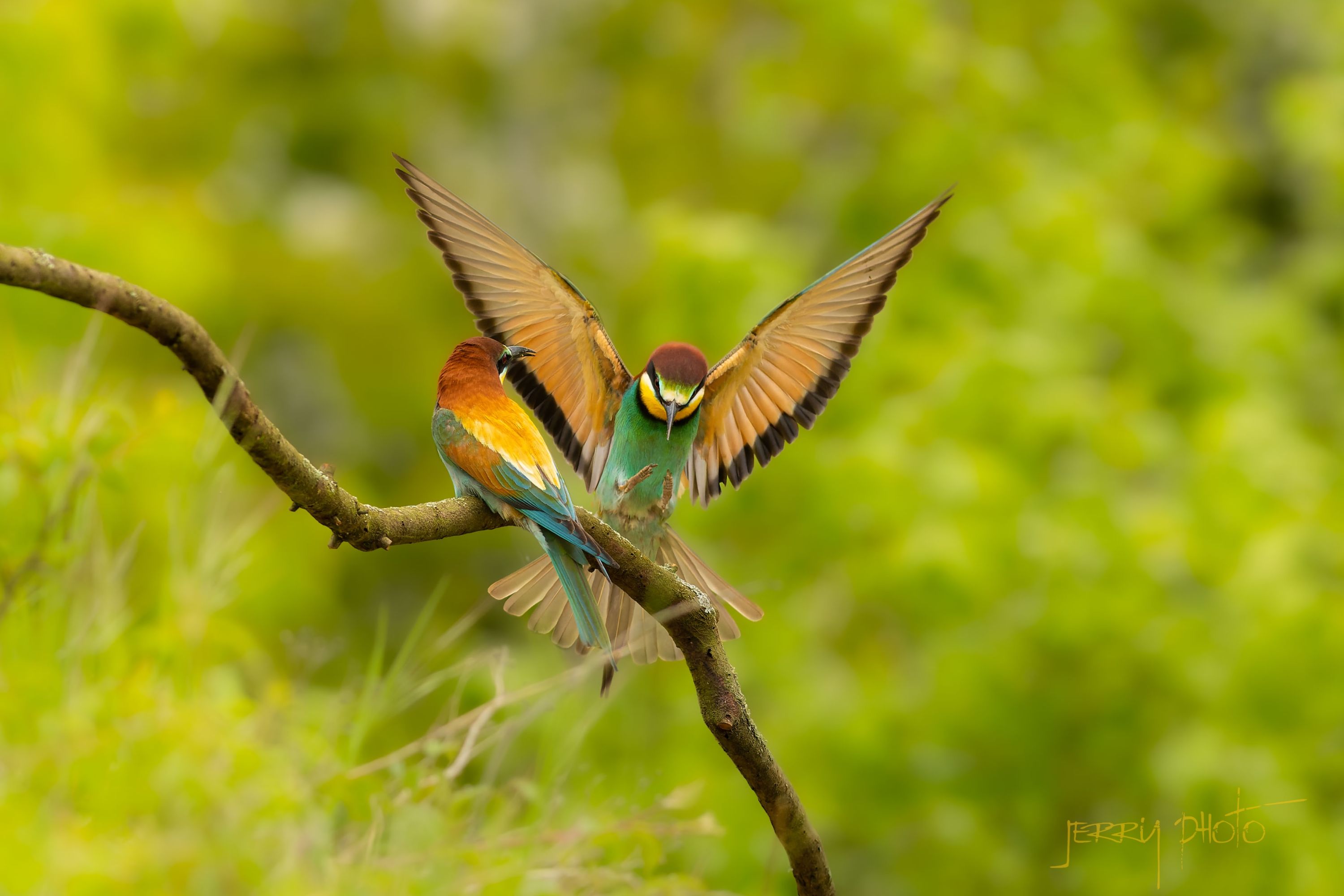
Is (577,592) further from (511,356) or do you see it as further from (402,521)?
(511,356)

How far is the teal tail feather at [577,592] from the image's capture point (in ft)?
5.15

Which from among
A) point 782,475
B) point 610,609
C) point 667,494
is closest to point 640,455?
point 667,494

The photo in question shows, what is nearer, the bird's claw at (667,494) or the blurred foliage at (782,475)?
the bird's claw at (667,494)

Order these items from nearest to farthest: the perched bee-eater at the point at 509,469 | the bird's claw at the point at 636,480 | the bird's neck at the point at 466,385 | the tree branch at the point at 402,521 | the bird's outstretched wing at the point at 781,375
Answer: the tree branch at the point at 402,521, the perched bee-eater at the point at 509,469, the bird's neck at the point at 466,385, the bird's claw at the point at 636,480, the bird's outstretched wing at the point at 781,375

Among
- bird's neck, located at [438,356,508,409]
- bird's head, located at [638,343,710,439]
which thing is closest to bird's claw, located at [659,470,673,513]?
bird's head, located at [638,343,710,439]

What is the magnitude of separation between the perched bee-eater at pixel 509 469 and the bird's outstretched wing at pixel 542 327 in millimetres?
267

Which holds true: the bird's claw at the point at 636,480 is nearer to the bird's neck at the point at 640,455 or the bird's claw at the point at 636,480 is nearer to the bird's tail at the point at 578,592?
the bird's neck at the point at 640,455

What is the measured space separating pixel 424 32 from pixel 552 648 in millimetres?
5943

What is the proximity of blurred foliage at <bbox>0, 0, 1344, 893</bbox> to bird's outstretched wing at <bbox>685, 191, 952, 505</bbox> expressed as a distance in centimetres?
57

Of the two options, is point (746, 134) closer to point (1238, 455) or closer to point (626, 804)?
point (1238, 455)

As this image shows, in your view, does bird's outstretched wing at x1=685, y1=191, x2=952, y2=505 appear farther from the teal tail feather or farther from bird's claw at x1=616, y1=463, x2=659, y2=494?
the teal tail feather

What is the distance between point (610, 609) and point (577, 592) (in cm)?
48

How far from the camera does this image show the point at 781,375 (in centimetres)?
234

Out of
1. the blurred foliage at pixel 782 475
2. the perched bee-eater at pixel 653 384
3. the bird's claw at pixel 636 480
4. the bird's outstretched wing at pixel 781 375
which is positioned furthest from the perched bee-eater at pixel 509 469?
the bird's outstretched wing at pixel 781 375
